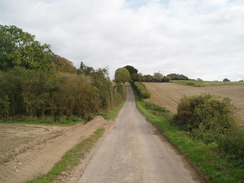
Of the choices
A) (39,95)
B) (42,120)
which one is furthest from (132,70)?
(42,120)

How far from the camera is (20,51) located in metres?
21.8

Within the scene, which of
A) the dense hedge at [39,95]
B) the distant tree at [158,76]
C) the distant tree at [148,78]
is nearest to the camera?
the dense hedge at [39,95]

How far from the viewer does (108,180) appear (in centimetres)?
539

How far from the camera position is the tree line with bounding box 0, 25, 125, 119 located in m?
15.8

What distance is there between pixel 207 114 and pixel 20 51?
21.3 meters

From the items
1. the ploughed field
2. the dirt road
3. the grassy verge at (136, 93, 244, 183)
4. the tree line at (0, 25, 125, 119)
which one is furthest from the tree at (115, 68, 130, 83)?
the grassy verge at (136, 93, 244, 183)

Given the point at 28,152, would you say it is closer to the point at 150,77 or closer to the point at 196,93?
the point at 196,93

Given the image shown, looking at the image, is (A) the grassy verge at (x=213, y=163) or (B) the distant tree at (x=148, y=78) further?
(B) the distant tree at (x=148, y=78)

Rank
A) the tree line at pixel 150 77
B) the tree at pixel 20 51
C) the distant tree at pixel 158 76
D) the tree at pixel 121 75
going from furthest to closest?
the distant tree at pixel 158 76
the tree line at pixel 150 77
the tree at pixel 121 75
the tree at pixel 20 51

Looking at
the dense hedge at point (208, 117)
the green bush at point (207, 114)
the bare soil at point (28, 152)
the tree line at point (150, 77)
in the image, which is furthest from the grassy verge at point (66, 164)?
the tree line at point (150, 77)

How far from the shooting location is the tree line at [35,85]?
622 inches

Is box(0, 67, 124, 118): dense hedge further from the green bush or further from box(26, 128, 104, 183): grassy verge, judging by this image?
the green bush

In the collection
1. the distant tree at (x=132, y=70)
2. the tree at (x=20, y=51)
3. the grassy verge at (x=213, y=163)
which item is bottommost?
the grassy verge at (x=213, y=163)

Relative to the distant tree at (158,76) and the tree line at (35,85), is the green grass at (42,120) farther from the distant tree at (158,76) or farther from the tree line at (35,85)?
the distant tree at (158,76)
